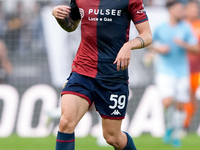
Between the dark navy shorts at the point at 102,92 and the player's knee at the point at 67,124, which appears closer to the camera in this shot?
the player's knee at the point at 67,124

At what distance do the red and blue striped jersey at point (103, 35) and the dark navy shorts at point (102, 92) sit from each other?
0.06 meters

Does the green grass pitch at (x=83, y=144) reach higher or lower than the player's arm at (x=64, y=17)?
lower

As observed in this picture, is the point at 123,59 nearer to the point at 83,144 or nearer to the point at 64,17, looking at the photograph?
the point at 64,17

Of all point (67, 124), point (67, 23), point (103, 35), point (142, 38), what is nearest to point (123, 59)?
point (142, 38)

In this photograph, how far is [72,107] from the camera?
433 centimetres

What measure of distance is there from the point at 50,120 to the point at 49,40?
1.88 meters

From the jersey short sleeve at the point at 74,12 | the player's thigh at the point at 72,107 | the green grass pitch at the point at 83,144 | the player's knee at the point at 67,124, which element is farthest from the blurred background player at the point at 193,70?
the player's knee at the point at 67,124

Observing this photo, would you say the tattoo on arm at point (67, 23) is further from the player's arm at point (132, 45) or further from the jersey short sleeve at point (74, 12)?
the player's arm at point (132, 45)

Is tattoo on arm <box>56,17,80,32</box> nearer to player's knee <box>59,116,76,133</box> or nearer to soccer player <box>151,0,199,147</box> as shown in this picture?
player's knee <box>59,116,76,133</box>

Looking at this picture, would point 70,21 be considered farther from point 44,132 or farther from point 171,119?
point 44,132

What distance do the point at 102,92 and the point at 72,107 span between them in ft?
1.22

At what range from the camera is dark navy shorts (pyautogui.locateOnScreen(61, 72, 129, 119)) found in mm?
4496

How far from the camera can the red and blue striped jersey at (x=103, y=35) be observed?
4520mm

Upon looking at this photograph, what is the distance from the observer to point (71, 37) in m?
10.3
